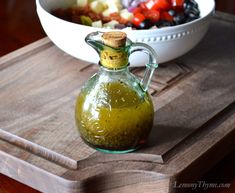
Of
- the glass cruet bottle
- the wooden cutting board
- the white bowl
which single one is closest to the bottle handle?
the glass cruet bottle

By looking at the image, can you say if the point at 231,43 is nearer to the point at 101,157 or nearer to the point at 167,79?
the point at 167,79

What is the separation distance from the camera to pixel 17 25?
181 centimetres

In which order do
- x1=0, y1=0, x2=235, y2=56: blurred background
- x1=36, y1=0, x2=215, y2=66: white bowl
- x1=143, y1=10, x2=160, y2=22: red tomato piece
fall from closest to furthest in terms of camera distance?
x1=36, y1=0, x2=215, y2=66: white bowl → x1=143, y1=10, x2=160, y2=22: red tomato piece → x1=0, y1=0, x2=235, y2=56: blurred background

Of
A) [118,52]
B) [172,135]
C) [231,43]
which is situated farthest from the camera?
[231,43]

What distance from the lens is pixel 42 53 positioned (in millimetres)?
1520

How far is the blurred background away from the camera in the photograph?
169 cm

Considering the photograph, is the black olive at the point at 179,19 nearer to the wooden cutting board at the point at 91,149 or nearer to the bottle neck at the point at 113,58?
the wooden cutting board at the point at 91,149

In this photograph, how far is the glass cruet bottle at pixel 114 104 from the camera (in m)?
1.10

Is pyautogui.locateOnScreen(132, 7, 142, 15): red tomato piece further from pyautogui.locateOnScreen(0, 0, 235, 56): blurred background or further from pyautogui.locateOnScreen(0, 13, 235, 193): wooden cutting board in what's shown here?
pyautogui.locateOnScreen(0, 0, 235, 56): blurred background

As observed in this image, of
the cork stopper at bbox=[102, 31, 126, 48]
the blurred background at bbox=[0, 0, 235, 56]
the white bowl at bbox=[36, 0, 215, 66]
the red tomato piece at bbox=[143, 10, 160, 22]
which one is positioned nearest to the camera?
the cork stopper at bbox=[102, 31, 126, 48]

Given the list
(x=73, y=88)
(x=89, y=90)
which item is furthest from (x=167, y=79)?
(x=89, y=90)

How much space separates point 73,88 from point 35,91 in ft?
0.25

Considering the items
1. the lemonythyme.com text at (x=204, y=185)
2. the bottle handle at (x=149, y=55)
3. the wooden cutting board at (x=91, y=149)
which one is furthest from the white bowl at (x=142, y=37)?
the lemonythyme.com text at (x=204, y=185)

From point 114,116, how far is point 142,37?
0.32m
